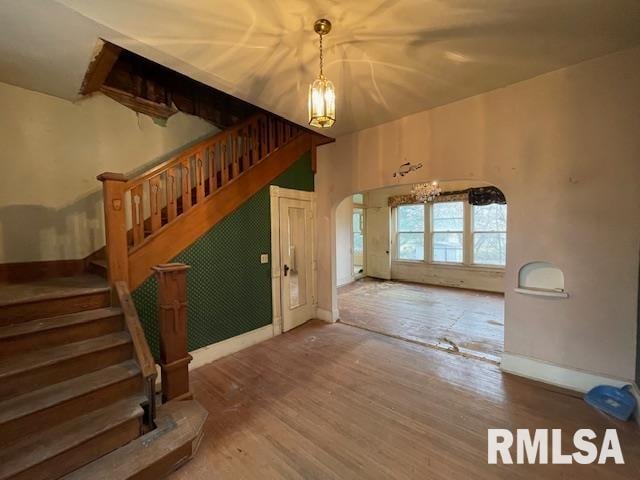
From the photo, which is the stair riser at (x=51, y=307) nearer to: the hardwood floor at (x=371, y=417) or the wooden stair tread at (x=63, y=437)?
the wooden stair tread at (x=63, y=437)

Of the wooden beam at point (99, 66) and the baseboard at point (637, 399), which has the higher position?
the wooden beam at point (99, 66)

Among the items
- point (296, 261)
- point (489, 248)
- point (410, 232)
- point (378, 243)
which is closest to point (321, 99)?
point (296, 261)

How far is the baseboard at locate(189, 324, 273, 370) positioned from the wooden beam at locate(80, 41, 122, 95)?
302 cm

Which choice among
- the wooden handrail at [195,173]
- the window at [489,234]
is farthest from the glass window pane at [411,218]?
the wooden handrail at [195,173]

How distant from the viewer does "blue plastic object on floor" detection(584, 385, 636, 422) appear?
6.86ft

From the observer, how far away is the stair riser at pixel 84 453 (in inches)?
55.2

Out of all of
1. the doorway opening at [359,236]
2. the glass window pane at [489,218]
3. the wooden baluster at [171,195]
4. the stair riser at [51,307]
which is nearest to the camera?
the stair riser at [51,307]

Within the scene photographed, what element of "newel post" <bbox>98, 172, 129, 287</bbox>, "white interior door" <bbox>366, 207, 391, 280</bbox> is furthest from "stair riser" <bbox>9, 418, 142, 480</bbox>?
"white interior door" <bbox>366, 207, 391, 280</bbox>

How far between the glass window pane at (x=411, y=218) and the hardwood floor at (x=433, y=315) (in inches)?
68.7

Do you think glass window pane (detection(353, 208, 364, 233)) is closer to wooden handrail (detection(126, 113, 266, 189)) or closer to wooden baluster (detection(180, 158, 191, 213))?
wooden handrail (detection(126, 113, 266, 189))

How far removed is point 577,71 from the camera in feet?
7.66

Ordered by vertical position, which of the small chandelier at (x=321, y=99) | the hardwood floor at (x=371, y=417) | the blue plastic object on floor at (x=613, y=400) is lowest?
the hardwood floor at (x=371, y=417)

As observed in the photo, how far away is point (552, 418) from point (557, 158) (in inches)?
90.4

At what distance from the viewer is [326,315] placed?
4.39m
